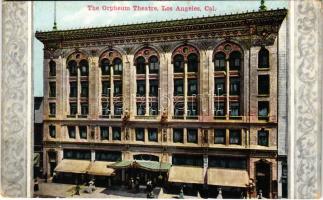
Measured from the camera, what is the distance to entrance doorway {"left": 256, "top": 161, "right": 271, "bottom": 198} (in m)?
5.71

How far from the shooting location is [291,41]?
523 centimetres

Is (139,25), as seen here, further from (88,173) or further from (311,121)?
(311,121)

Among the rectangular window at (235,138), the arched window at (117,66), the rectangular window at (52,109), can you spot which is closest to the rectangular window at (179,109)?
the rectangular window at (235,138)

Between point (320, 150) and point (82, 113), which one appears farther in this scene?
point (82, 113)

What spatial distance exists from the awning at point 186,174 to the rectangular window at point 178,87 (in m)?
1.49

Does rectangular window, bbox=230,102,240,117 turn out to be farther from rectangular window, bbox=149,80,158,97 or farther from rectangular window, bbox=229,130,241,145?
rectangular window, bbox=149,80,158,97

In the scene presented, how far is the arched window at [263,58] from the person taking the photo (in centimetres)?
570

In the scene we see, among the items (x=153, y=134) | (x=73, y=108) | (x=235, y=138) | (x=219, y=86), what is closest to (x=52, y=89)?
(x=73, y=108)

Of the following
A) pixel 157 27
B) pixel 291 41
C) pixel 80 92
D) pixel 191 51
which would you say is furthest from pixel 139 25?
pixel 291 41

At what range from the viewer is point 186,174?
6.00 metres

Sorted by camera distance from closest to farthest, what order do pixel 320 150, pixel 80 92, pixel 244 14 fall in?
pixel 320 150 → pixel 244 14 → pixel 80 92

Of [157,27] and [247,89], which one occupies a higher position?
[157,27]

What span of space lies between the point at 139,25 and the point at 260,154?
341 centimetres

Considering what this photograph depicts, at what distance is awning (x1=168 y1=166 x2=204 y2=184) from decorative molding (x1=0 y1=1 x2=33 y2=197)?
9.10ft
